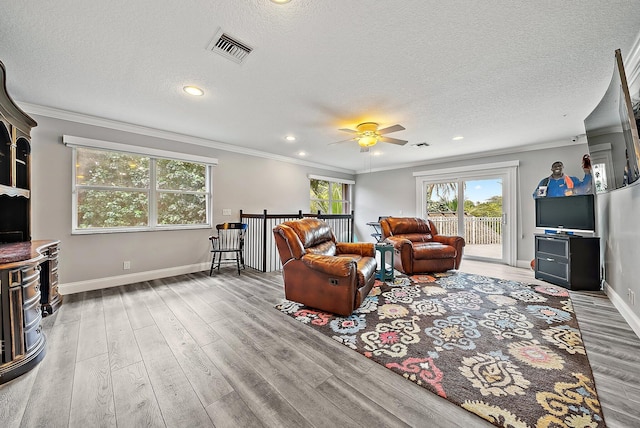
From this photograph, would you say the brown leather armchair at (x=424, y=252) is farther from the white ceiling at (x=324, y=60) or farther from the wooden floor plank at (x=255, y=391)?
the wooden floor plank at (x=255, y=391)

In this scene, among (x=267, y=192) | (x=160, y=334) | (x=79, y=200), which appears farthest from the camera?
(x=267, y=192)

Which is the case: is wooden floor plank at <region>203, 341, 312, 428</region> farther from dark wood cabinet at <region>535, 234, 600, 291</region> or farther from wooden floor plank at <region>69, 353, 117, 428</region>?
dark wood cabinet at <region>535, 234, 600, 291</region>

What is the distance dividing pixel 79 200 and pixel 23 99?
1.31 m

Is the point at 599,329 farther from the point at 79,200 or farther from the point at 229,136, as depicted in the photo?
the point at 79,200

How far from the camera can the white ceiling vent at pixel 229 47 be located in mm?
1880

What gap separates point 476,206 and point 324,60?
513 cm

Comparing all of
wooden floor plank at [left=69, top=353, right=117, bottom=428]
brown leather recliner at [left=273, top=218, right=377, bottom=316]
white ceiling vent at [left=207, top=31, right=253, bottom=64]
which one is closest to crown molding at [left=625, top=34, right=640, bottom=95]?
brown leather recliner at [left=273, top=218, right=377, bottom=316]

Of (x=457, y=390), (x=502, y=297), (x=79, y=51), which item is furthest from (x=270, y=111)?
(x=502, y=297)

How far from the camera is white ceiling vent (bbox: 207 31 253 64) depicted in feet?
6.17

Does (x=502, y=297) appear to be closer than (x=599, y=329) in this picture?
No

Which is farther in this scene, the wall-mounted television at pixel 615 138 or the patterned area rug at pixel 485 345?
the wall-mounted television at pixel 615 138

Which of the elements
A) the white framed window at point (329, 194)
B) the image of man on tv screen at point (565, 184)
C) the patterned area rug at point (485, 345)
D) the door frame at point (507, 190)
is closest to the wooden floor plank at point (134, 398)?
the patterned area rug at point (485, 345)

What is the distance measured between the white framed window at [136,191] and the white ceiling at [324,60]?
0.66 metres

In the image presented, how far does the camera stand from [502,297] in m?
3.13
